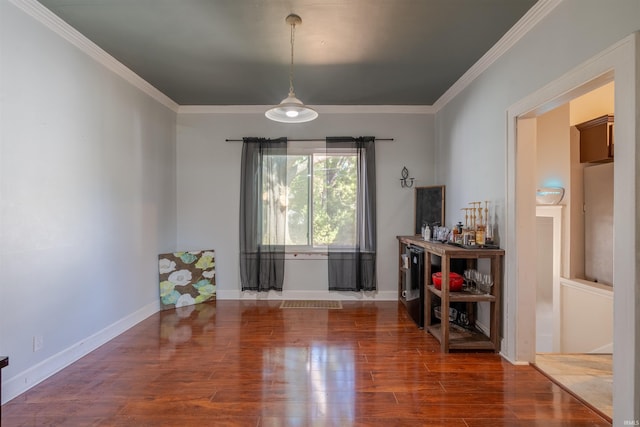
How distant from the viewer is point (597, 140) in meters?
3.54

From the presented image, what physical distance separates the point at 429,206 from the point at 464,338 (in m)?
1.86

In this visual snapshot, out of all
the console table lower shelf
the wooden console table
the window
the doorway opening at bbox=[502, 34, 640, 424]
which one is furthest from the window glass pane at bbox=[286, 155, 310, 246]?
the doorway opening at bbox=[502, 34, 640, 424]

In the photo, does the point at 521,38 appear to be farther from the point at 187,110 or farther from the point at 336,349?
the point at 187,110

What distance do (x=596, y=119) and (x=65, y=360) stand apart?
5.87 m

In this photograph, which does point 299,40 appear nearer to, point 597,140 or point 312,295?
point 312,295

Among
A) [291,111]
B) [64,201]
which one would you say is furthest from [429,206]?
[64,201]

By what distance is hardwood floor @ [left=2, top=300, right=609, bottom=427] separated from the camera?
193cm

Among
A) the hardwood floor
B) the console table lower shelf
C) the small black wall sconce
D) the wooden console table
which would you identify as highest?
the small black wall sconce

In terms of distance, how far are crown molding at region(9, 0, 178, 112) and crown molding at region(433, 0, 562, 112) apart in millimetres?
3629

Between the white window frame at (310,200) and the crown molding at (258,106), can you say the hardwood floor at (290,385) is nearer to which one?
the white window frame at (310,200)

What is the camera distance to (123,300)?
10.9ft

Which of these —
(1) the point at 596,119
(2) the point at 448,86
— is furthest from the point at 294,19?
(1) the point at 596,119

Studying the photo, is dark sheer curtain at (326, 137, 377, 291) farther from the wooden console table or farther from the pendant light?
the pendant light

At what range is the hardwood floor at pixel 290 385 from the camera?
1.93 meters
